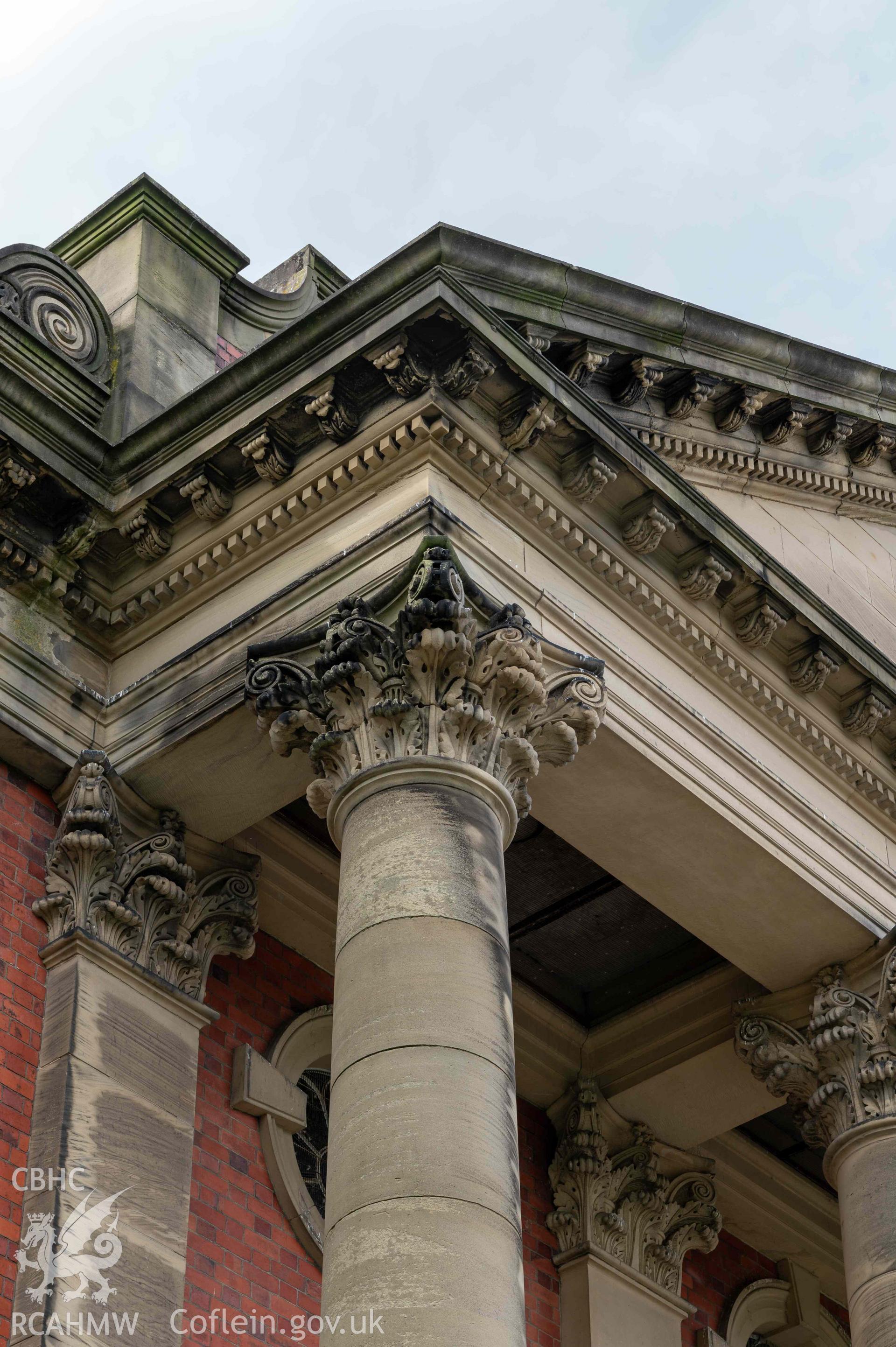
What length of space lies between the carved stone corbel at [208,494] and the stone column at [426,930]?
1.61 m

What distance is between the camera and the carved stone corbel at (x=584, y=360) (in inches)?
531

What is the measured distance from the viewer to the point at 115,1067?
11344 mm

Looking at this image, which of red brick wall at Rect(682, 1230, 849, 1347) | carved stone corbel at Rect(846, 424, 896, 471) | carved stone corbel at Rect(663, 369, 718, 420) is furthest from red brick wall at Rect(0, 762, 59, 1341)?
carved stone corbel at Rect(846, 424, 896, 471)

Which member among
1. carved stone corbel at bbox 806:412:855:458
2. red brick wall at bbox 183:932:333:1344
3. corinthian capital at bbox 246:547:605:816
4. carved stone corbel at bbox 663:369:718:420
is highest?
carved stone corbel at bbox 806:412:855:458

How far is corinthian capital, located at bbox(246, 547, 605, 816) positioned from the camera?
10.5 m

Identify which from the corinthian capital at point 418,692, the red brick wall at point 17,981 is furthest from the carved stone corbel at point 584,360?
the red brick wall at point 17,981

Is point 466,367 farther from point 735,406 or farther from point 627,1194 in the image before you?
point 627,1194

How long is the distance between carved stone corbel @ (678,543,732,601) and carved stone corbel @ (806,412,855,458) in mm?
3292

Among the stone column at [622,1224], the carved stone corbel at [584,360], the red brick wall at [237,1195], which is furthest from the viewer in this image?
the stone column at [622,1224]

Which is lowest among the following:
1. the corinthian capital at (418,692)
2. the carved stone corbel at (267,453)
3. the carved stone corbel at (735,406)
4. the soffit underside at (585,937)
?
the corinthian capital at (418,692)

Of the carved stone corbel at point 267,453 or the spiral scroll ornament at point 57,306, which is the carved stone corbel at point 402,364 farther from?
the spiral scroll ornament at point 57,306

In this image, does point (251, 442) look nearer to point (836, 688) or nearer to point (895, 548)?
point (836, 688)

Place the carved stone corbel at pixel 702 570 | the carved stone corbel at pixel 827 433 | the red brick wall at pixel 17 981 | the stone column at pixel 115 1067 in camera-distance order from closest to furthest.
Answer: the stone column at pixel 115 1067 < the red brick wall at pixel 17 981 < the carved stone corbel at pixel 702 570 < the carved stone corbel at pixel 827 433

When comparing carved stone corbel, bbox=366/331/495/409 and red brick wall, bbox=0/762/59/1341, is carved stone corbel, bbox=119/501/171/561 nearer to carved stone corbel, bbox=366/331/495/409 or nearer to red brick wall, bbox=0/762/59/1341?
red brick wall, bbox=0/762/59/1341
